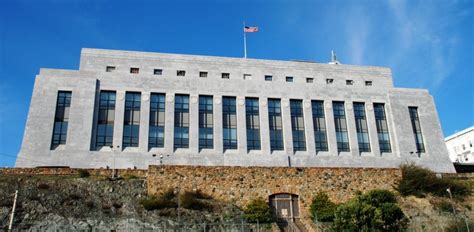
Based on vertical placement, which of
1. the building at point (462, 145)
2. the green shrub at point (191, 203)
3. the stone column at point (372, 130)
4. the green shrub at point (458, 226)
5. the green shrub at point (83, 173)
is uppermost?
the building at point (462, 145)

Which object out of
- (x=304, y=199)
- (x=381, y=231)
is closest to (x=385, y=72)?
(x=304, y=199)

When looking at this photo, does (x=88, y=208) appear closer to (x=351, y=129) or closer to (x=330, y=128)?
(x=330, y=128)

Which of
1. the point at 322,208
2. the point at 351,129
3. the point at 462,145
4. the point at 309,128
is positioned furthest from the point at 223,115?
the point at 462,145

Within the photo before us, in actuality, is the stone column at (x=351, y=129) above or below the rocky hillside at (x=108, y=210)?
above

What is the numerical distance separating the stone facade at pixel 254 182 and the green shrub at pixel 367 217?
630 centimetres

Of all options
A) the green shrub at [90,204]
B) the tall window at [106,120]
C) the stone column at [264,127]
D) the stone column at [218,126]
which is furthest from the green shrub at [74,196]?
the stone column at [264,127]

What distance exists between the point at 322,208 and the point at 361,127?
26553 millimetres

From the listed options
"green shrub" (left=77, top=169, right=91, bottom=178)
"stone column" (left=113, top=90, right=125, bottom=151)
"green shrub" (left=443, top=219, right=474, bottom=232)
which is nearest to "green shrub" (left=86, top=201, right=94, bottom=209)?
"green shrub" (left=77, top=169, right=91, bottom=178)

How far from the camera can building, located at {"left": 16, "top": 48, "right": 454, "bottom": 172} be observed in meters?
52.7

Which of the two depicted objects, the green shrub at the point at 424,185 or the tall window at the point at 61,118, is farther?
the tall window at the point at 61,118

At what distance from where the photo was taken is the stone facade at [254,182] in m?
37.8

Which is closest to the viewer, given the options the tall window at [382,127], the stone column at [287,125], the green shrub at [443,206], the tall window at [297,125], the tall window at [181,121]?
the green shrub at [443,206]

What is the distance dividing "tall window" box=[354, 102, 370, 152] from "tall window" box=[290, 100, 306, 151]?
812 centimetres

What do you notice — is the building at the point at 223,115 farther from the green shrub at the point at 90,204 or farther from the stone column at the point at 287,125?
the green shrub at the point at 90,204
